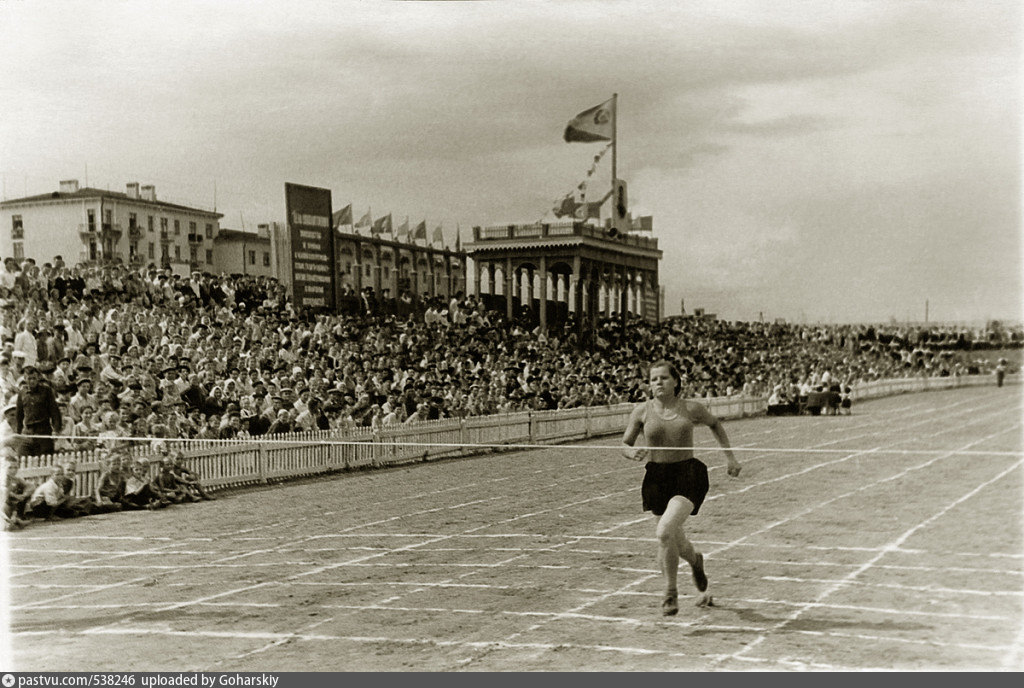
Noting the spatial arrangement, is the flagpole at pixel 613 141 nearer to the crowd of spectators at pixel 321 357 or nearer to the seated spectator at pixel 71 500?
the crowd of spectators at pixel 321 357

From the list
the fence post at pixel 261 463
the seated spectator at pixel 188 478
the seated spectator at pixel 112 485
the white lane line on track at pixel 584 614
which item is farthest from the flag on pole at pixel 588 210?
the seated spectator at pixel 112 485

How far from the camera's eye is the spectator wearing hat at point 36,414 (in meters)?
9.73

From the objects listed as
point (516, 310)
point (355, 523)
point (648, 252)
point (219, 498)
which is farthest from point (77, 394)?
point (648, 252)

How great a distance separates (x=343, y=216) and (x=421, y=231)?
27.8 inches

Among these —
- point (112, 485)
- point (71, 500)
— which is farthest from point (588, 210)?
point (71, 500)

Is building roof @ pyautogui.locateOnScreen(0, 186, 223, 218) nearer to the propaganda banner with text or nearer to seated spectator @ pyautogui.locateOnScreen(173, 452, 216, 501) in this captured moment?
the propaganda banner with text

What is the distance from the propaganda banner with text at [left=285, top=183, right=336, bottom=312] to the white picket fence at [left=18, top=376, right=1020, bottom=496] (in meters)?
1.22

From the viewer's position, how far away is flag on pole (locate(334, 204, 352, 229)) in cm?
886

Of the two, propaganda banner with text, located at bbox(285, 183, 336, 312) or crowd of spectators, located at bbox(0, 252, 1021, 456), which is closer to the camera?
crowd of spectators, located at bbox(0, 252, 1021, 456)

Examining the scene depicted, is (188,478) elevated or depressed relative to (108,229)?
depressed

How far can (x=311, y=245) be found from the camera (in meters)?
Answer: 8.94

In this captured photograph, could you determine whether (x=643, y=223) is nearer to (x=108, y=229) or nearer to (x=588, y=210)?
(x=588, y=210)

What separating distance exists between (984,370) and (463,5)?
15.0ft

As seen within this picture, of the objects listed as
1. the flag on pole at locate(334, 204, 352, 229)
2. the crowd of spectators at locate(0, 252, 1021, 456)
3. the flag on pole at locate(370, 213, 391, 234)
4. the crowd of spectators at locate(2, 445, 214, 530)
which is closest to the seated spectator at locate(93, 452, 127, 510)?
the crowd of spectators at locate(2, 445, 214, 530)
